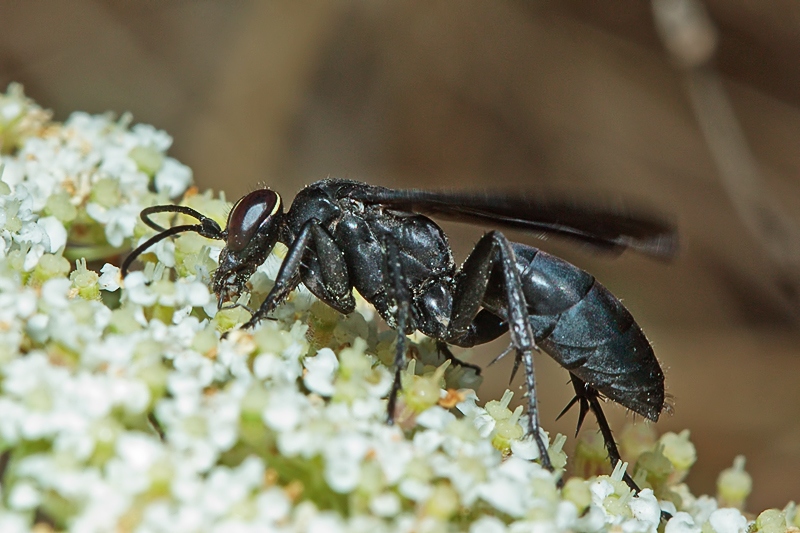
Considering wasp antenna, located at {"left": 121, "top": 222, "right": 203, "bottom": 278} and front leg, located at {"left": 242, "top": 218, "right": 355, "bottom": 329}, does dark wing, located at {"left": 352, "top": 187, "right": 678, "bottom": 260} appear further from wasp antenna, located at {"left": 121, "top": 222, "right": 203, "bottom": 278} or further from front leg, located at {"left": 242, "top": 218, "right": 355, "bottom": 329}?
wasp antenna, located at {"left": 121, "top": 222, "right": 203, "bottom": 278}

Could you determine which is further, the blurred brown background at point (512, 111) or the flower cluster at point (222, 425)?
the blurred brown background at point (512, 111)

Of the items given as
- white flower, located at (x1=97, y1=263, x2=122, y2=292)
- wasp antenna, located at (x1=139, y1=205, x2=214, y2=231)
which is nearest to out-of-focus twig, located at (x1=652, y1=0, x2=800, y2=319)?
wasp antenna, located at (x1=139, y1=205, x2=214, y2=231)

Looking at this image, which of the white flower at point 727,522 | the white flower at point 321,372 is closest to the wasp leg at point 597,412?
the white flower at point 727,522

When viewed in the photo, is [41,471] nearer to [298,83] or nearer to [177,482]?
[177,482]

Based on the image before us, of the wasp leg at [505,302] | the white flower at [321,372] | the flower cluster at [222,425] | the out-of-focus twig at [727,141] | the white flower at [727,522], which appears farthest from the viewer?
the out-of-focus twig at [727,141]

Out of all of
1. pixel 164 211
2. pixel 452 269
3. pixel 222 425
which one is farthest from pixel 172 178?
pixel 222 425

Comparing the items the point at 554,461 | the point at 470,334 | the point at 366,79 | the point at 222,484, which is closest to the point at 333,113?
the point at 366,79

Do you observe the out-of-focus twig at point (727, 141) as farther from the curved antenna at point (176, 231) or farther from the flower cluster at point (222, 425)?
the curved antenna at point (176, 231)
